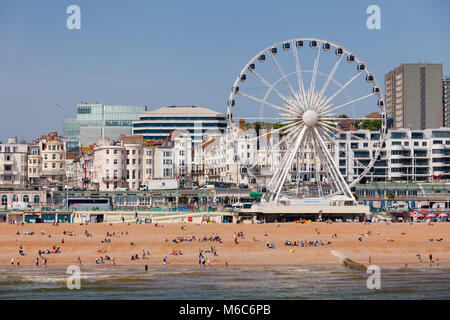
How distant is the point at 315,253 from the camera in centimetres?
6081

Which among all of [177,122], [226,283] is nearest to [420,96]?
[177,122]

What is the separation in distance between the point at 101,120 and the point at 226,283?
470 ft

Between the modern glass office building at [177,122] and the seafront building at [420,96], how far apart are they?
3649 centimetres

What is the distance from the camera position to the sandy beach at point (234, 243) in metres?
59.3

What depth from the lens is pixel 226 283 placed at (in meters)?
48.6

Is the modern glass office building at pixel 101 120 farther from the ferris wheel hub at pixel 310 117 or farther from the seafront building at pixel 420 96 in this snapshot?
the ferris wheel hub at pixel 310 117

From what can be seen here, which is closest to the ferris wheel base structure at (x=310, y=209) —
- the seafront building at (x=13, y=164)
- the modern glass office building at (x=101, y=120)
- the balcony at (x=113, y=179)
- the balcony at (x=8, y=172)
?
the balcony at (x=113, y=179)

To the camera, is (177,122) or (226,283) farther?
(177,122)

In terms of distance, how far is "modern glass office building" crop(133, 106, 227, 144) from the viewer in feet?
550

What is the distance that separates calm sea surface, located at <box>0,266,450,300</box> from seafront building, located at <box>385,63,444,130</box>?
4661 inches

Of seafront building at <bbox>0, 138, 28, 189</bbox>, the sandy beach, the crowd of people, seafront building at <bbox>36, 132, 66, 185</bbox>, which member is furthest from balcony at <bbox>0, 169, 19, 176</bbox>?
the crowd of people

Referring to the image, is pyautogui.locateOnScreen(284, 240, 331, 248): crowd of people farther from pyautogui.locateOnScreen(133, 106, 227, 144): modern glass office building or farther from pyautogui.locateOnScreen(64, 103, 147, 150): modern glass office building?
pyautogui.locateOnScreen(64, 103, 147, 150): modern glass office building

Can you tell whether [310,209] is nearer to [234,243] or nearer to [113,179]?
[234,243]
